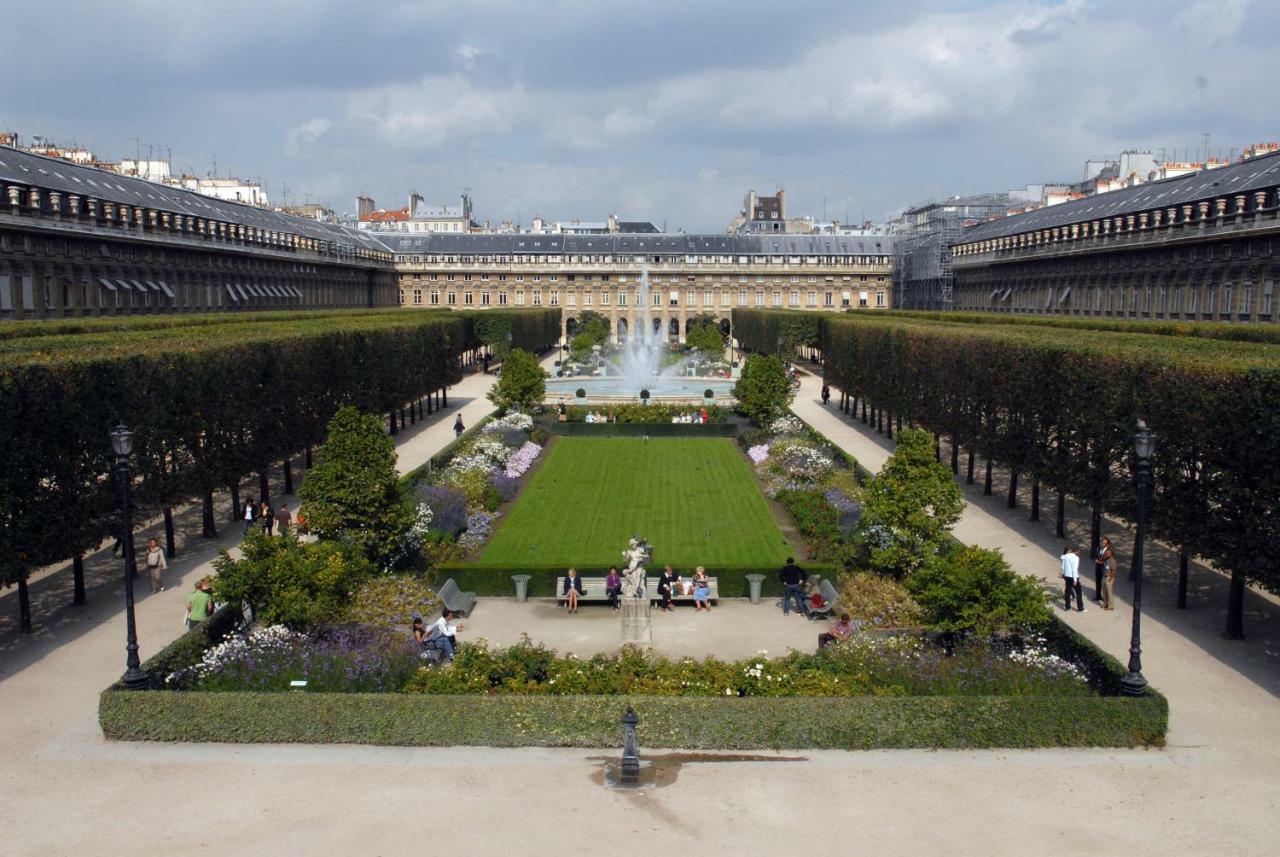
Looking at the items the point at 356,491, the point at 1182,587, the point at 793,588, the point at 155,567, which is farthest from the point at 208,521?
the point at 1182,587

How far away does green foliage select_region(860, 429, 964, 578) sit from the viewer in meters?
21.1

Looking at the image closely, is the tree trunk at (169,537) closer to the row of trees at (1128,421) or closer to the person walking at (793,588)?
the person walking at (793,588)

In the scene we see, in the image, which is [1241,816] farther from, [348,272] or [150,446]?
[348,272]

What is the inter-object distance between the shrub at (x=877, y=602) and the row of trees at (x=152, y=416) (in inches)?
556

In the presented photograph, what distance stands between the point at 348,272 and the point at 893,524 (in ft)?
270

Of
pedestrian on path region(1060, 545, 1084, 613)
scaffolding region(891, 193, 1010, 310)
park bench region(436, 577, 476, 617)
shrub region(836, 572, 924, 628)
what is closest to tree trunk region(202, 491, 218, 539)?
park bench region(436, 577, 476, 617)

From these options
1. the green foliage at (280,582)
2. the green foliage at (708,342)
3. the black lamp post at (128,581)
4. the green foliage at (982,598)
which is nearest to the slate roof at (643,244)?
the green foliage at (708,342)

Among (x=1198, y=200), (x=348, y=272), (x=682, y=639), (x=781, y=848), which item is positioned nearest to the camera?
(x=781, y=848)

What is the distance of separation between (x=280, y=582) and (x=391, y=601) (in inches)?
136

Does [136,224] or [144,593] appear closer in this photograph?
[144,593]

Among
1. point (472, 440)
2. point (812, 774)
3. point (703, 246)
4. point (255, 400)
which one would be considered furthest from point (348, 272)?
point (812, 774)

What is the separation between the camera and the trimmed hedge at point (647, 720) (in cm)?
1428

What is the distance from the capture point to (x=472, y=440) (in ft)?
126

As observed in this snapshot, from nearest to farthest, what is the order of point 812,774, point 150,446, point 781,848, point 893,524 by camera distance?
point 781,848
point 812,774
point 893,524
point 150,446
